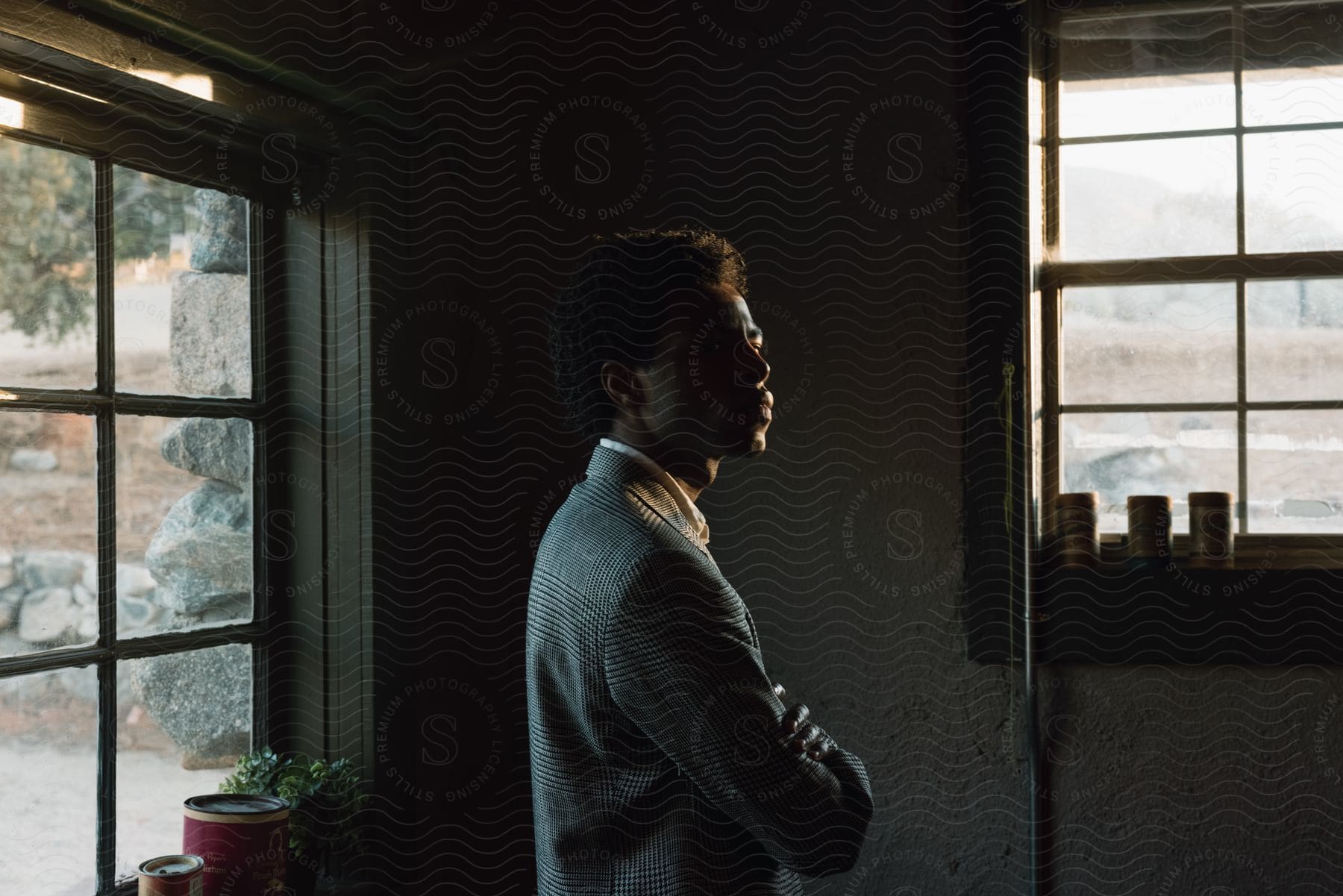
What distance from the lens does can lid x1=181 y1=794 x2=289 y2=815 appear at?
1.27 metres

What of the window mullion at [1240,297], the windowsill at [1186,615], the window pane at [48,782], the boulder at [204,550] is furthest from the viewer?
the window mullion at [1240,297]

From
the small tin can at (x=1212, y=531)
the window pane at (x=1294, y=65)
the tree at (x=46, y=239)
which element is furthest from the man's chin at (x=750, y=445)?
the window pane at (x=1294, y=65)

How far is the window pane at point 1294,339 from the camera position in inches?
69.7

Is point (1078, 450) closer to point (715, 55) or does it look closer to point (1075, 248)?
point (1075, 248)

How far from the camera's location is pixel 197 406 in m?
1.47

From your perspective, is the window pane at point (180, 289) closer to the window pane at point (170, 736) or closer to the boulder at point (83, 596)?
the boulder at point (83, 596)

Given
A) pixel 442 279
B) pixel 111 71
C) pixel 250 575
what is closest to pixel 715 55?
pixel 442 279

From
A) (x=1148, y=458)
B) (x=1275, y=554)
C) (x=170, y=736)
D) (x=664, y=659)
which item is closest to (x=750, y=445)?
(x=664, y=659)

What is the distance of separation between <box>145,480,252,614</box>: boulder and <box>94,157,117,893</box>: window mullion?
0.07 m

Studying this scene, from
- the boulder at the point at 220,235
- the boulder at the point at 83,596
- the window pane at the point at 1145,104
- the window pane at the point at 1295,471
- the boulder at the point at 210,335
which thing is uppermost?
the window pane at the point at 1145,104

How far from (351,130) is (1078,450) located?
1.20 metres

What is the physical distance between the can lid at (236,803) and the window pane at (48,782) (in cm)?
12

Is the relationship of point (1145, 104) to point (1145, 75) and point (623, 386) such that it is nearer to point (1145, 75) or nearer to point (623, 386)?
point (1145, 75)

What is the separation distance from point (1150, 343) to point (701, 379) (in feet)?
3.31
